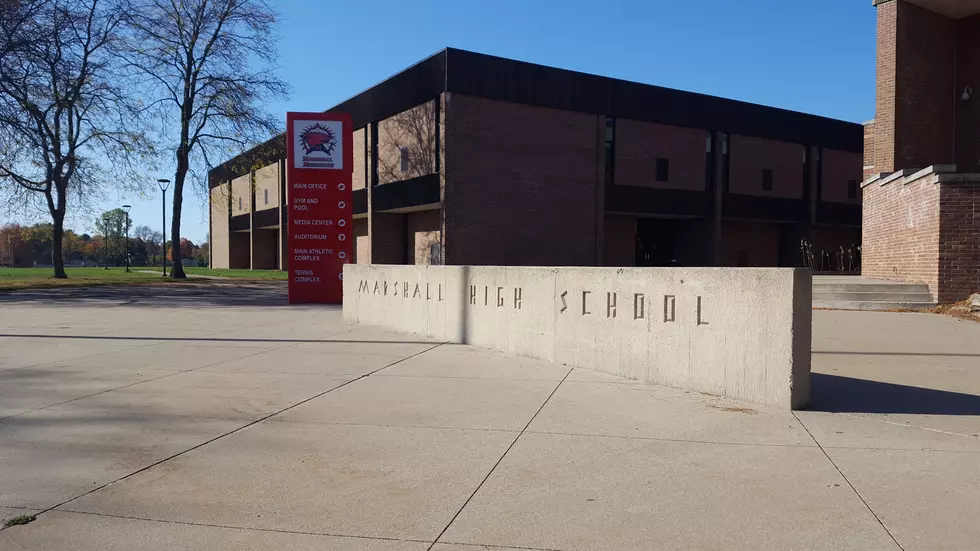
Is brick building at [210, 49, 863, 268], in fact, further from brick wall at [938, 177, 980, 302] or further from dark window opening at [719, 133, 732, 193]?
brick wall at [938, 177, 980, 302]

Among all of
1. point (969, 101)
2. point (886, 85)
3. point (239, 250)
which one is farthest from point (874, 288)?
point (239, 250)

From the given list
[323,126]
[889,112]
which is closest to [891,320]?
[889,112]

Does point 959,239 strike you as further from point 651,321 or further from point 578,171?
point 578,171

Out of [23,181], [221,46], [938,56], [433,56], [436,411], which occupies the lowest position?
[436,411]

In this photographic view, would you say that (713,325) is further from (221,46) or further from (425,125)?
(221,46)

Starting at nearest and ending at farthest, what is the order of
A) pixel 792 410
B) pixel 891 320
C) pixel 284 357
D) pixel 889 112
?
1. pixel 792 410
2. pixel 284 357
3. pixel 891 320
4. pixel 889 112

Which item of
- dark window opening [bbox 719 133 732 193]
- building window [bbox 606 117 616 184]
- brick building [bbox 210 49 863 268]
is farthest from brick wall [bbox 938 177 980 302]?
dark window opening [bbox 719 133 732 193]

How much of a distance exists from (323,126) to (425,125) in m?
12.2

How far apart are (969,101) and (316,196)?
1953 cm

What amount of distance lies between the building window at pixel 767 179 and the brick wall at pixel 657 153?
512cm

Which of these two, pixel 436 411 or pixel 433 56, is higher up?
pixel 433 56

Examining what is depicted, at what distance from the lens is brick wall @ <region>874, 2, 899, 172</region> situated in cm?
1833

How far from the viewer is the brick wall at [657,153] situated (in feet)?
114

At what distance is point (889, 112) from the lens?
18.6m
